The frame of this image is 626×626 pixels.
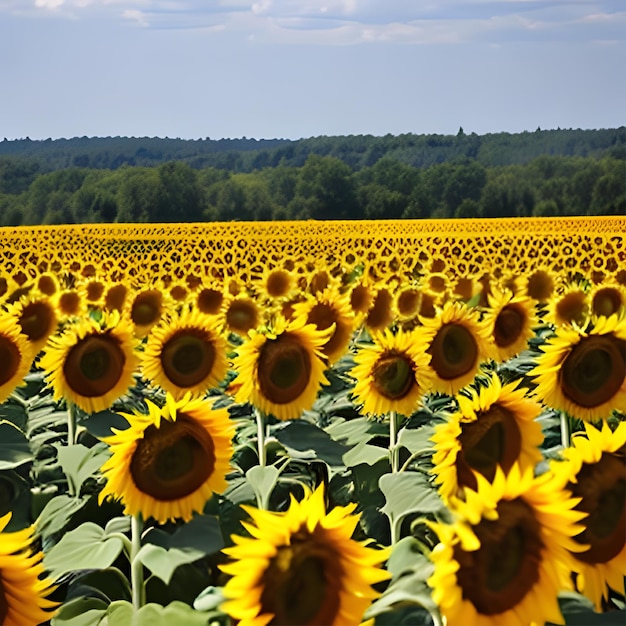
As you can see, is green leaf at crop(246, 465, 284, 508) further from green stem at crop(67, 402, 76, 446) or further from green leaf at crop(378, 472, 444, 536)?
green stem at crop(67, 402, 76, 446)

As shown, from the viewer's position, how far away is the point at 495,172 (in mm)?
38906

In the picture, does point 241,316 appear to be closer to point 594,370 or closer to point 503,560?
point 594,370

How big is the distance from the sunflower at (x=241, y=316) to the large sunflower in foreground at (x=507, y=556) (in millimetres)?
4564

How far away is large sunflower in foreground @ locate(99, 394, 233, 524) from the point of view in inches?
95.9

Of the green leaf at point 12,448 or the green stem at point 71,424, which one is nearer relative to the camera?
the green leaf at point 12,448

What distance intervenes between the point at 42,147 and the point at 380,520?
23305 mm

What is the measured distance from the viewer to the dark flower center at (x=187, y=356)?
4.05 meters

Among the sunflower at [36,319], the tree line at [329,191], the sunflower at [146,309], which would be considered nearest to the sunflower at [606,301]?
the sunflower at [146,309]

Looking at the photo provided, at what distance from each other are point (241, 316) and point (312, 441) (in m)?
3.06

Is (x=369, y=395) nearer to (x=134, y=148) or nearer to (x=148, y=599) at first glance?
(x=148, y=599)

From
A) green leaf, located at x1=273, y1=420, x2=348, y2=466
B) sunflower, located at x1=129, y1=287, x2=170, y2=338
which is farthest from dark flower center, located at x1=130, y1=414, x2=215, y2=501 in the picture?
sunflower, located at x1=129, y1=287, x2=170, y2=338

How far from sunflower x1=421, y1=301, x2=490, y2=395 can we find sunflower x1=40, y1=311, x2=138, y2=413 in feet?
4.15

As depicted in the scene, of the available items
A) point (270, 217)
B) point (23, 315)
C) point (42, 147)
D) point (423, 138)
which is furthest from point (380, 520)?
point (423, 138)

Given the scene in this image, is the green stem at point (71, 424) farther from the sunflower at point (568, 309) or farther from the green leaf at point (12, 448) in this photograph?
the sunflower at point (568, 309)
